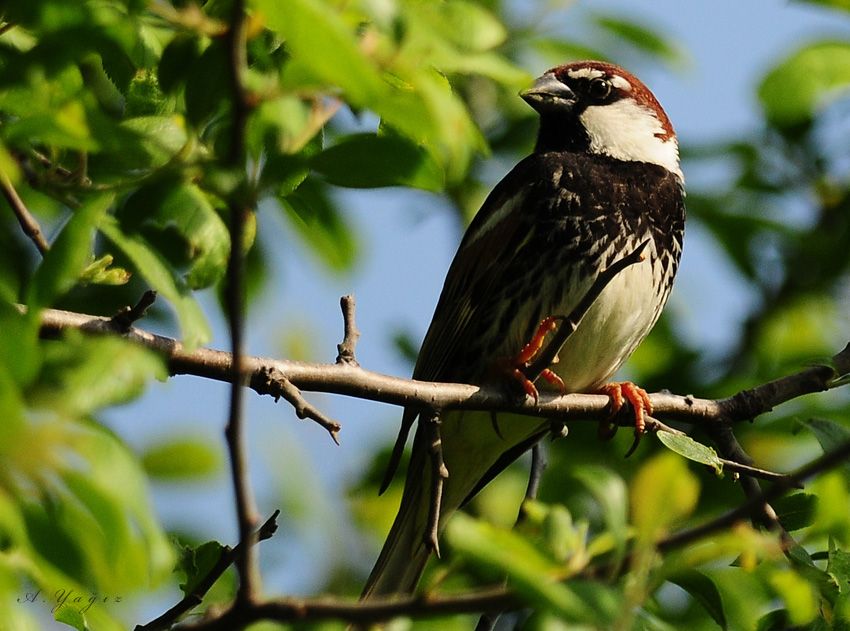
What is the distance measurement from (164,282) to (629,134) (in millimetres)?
3348

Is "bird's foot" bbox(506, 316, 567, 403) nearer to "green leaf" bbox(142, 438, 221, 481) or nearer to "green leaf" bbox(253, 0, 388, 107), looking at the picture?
"green leaf" bbox(142, 438, 221, 481)

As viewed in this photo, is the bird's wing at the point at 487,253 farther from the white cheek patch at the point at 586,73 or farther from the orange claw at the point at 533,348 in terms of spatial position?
the white cheek patch at the point at 586,73

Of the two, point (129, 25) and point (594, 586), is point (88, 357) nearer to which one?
point (129, 25)

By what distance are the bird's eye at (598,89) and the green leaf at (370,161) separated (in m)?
3.07

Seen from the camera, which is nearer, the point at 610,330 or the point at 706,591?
the point at 706,591

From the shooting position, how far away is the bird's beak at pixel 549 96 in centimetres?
492

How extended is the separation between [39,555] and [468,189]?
4245 millimetres

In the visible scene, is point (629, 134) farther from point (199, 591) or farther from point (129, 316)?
point (199, 591)

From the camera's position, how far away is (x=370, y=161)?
77.9 inches

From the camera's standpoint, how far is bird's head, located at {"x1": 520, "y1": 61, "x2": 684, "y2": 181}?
193 inches

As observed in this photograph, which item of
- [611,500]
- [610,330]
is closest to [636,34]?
[610,330]

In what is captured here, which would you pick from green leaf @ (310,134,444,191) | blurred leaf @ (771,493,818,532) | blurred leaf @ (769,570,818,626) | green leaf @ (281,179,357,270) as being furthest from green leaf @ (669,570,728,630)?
green leaf @ (281,179,357,270)

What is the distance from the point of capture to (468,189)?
576 cm

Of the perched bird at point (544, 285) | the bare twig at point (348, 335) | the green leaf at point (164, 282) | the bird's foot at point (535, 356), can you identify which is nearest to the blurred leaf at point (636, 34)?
the perched bird at point (544, 285)
